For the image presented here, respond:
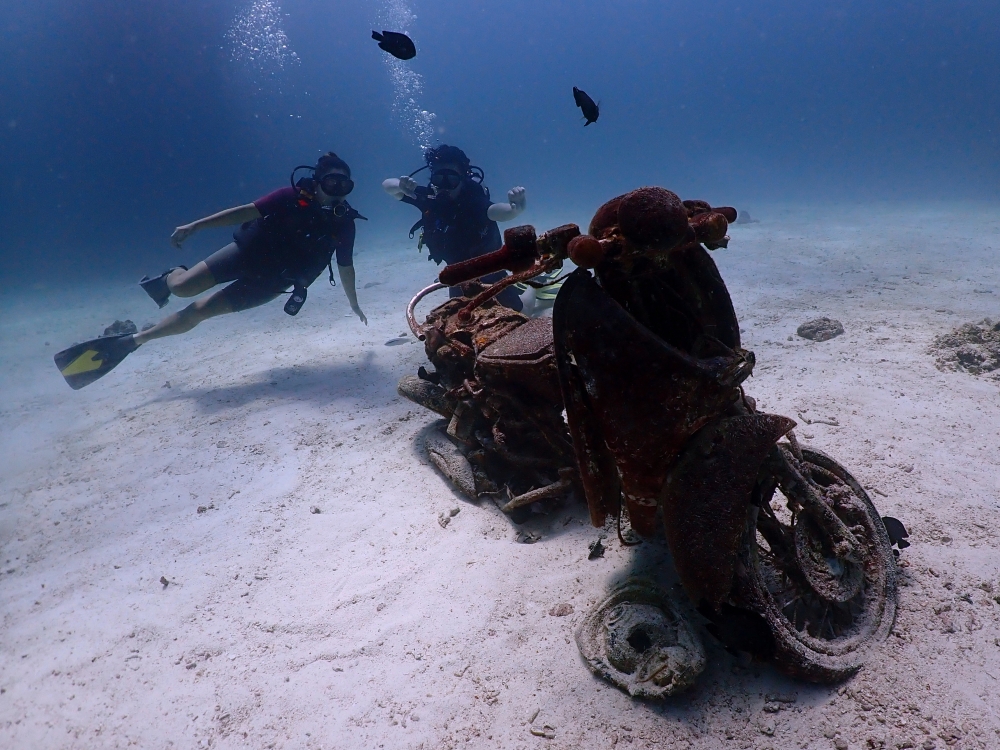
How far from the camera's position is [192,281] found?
7.27 meters

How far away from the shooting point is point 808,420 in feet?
12.4

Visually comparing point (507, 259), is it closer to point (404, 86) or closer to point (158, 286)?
point (158, 286)

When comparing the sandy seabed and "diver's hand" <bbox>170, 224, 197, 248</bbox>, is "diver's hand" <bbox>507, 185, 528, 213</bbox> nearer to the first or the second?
the sandy seabed

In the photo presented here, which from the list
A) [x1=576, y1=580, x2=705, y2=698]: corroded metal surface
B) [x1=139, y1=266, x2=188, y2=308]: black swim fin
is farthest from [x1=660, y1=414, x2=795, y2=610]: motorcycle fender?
[x1=139, y1=266, x2=188, y2=308]: black swim fin

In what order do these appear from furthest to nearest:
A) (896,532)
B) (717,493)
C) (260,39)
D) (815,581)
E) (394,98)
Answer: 1. (394,98)
2. (260,39)
3. (896,532)
4. (815,581)
5. (717,493)

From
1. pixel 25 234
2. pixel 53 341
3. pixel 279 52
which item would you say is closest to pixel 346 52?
pixel 279 52

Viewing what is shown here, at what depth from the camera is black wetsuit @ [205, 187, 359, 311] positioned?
7090 millimetres

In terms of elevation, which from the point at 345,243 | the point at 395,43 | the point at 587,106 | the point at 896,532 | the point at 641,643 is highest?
the point at 395,43

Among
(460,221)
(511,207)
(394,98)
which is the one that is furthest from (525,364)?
(394,98)

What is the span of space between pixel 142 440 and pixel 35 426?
3315 mm

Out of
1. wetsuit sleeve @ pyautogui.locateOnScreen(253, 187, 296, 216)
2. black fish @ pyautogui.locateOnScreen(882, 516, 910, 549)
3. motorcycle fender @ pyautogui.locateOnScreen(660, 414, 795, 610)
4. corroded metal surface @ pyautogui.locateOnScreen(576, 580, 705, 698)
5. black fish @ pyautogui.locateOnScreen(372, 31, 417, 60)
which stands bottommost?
corroded metal surface @ pyautogui.locateOnScreen(576, 580, 705, 698)

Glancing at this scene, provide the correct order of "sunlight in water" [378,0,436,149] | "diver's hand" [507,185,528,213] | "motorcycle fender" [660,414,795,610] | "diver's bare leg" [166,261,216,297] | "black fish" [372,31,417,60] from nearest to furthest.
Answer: "motorcycle fender" [660,414,795,610] → "black fish" [372,31,417,60] → "diver's hand" [507,185,528,213] → "diver's bare leg" [166,261,216,297] → "sunlight in water" [378,0,436,149]

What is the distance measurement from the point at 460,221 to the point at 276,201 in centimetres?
288

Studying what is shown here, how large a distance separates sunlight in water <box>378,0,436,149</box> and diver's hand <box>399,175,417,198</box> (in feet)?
275
